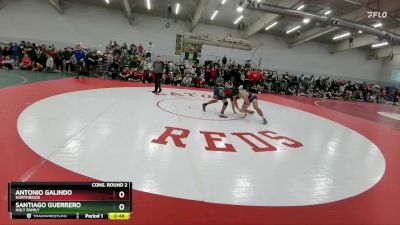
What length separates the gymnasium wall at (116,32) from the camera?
17875mm

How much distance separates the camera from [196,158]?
10.8 feet

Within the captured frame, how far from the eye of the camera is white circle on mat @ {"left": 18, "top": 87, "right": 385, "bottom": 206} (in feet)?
8.48

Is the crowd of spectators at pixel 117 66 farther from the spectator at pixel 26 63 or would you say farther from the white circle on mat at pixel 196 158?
the white circle on mat at pixel 196 158

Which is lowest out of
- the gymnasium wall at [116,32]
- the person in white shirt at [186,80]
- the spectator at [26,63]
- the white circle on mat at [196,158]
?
the white circle on mat at [196,158]

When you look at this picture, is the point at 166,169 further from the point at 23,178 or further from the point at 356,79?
the point at 356,79

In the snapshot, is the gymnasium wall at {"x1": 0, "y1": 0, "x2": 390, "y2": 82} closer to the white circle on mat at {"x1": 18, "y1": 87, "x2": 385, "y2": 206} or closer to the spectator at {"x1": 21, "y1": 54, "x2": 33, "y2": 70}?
the spectator at {"x1": 21, "y1": 54, "x2": 33, "y2": 70}
